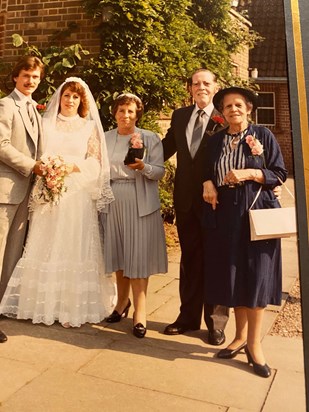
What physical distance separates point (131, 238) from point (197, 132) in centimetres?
95

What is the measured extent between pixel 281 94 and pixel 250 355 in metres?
15.7

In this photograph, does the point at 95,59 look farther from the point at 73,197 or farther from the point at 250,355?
the point at 250,355

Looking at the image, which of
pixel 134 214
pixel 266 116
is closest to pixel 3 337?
pixel 134 214

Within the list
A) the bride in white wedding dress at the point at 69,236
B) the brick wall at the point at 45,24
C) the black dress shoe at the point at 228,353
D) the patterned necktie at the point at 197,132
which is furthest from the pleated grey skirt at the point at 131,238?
the brick wall at the point at 45,24

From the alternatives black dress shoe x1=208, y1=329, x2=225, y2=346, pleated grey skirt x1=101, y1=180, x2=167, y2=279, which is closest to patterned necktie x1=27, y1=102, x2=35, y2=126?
pleated grey skirt x1=101, y1=180, x2=167, y2=279

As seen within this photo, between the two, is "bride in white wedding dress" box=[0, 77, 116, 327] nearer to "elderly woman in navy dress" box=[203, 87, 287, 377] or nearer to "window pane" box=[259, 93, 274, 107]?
"elderly woman in navy dress" box=[203, 87, 287, 377]

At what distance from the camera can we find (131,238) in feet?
11.9

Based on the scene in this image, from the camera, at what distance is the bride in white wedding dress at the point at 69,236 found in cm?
373

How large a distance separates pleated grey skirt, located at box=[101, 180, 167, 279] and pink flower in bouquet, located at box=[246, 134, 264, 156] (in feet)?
3.59

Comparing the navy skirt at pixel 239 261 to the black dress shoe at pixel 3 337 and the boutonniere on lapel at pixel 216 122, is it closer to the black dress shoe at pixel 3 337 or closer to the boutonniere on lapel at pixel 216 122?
the boutonniere on lapel at pixel 216 122

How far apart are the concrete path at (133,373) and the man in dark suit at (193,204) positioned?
139 millimetres

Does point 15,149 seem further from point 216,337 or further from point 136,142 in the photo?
point 216,337

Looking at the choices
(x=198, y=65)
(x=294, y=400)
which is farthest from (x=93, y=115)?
(x=198, y=65)

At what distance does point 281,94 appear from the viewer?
17.3 metres
